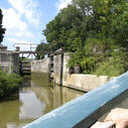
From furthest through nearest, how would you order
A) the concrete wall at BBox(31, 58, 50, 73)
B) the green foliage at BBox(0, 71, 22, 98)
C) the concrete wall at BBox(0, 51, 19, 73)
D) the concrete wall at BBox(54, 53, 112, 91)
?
the concrete wall at BBox(31, 58, 50, 73) < the concrete wall at BBox(0, 51, 19, 73) < the concrete wall at BBox(54, 53, 112, 91) < the green foliage at BBox(0, 71, 22, 98)

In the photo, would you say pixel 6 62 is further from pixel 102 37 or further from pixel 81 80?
pixel 102 37

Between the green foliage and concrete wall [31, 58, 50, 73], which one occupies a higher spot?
concrete wall [31, 58, 50, 73]

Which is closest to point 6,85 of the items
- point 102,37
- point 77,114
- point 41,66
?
point 102,37

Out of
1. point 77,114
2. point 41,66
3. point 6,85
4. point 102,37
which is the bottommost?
point 6,85

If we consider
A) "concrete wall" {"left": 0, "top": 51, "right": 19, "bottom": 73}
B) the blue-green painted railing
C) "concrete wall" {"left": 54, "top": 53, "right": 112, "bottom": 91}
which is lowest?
"concrete wall" {"left": 54, "top": 53, "right": 112, "bottom": 91}

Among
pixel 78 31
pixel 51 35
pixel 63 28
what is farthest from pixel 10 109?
pixel 51 35

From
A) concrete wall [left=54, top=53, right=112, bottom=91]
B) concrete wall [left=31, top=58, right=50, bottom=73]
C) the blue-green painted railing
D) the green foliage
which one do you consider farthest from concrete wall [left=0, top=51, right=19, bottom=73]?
the blue-green painted railing

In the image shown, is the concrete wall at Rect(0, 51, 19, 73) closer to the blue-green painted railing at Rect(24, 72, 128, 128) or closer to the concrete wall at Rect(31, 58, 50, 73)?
the concrete wall at Rect(31, 58, 50, 73)

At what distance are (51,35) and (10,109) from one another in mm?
14300

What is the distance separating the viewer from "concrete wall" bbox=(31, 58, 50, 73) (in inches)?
636

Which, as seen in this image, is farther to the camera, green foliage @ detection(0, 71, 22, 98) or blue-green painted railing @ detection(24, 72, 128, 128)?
green foliage @ detection(0, 71, 22, 98)

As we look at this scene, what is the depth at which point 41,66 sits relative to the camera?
709 inches

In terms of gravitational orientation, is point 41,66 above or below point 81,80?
above

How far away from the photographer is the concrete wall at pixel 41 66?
16.1 m
